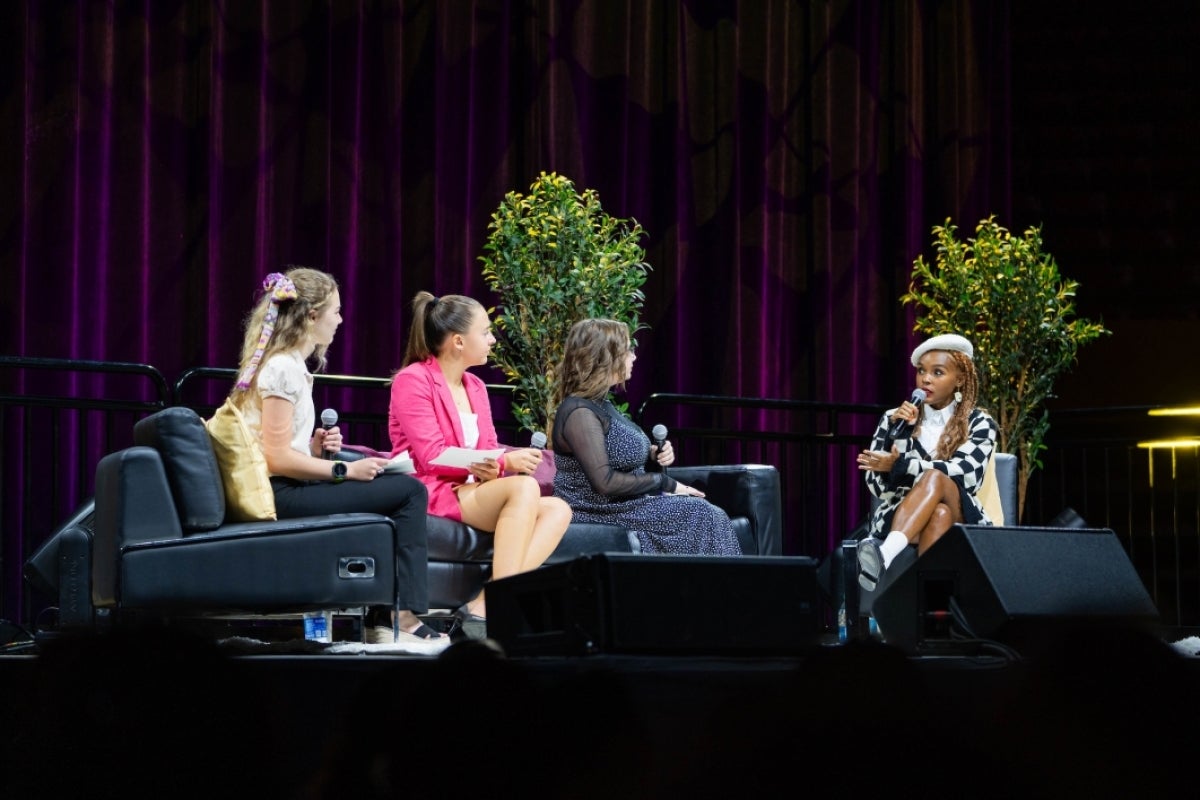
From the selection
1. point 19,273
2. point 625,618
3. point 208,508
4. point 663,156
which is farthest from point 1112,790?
point 663,156

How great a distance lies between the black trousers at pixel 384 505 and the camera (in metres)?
4.10

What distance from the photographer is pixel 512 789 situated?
Answer: 1114 mm

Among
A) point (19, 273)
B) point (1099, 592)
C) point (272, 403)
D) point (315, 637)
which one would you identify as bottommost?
point (315, 637)

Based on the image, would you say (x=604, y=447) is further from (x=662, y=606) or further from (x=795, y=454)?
(x=795, y=454)

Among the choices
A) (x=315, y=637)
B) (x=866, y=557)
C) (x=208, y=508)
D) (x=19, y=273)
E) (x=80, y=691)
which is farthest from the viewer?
(x=19, y=273)

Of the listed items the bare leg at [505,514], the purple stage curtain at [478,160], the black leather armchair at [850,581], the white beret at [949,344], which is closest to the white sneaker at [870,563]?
the black leather armchair at [850,581]

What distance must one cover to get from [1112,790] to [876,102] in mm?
7510

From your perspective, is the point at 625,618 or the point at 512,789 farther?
the point at 625,618

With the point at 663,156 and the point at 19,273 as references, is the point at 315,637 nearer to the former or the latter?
the point at 19,273

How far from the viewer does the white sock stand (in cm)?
503

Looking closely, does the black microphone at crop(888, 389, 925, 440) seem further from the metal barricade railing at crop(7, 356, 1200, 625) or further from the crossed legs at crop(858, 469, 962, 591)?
the metal barricade railing at crop(7, 356, 1200, 625)

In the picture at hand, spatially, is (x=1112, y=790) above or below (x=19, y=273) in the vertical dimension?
below

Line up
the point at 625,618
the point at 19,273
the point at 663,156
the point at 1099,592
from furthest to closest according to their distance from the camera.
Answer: the point at 663,156, the point at 19,273, the point at 1099,592, the point at 625,618

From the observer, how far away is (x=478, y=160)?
7293 mm
